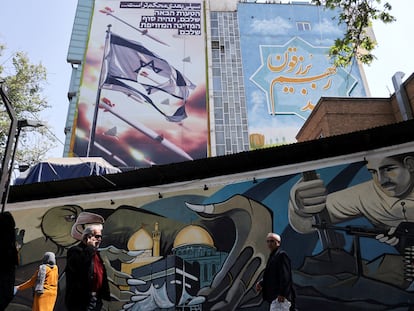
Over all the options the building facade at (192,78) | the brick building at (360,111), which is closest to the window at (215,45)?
the building facade at (192,78)

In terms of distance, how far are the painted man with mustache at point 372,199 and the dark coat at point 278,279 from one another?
8.65 ft

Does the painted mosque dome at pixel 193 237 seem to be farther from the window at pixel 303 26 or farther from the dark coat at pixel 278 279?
the window at pixel 303 26

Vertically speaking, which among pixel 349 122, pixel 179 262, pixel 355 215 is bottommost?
pixel 179 262

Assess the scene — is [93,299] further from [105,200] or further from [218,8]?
[218,8]

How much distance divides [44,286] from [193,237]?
3.50 m

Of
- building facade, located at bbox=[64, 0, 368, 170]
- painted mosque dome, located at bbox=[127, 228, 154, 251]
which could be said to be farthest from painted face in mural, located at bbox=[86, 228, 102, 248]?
building facade, located at bbox=[64, 0, 368, 170]

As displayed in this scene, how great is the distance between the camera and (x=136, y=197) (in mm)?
9109

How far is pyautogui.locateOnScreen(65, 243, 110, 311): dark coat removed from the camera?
3.98m

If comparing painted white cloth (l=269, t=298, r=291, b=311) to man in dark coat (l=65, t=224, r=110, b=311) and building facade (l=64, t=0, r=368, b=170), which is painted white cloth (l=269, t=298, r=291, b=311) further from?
building facade (l=64, t=0, r=368, b=170)

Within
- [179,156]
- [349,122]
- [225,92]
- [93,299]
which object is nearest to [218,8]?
[225,92]

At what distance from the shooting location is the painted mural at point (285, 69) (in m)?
34.5

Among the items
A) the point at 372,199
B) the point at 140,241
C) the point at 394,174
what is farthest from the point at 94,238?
the point at 394,174

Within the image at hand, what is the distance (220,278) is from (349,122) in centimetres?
1309

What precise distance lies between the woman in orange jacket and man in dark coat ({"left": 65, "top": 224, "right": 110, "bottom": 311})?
229 cm
